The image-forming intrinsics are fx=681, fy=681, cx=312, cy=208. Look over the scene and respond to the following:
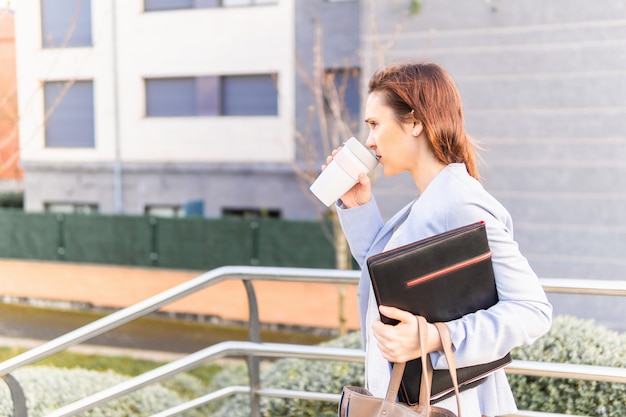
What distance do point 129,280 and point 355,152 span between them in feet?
38.0

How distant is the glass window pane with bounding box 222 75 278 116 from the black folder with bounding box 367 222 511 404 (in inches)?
463

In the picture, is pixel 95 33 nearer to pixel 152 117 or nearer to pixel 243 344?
pixel 152 117

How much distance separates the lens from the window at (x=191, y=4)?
501 inches

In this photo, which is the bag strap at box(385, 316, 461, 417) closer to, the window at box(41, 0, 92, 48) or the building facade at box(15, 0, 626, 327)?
the window at box(41, 0, 92, 48)

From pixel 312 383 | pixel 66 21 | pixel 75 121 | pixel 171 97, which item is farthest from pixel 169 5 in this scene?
pixel 312 383

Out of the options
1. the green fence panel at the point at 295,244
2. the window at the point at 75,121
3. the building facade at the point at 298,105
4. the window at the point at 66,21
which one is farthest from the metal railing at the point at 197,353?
the window at the point at 75,121

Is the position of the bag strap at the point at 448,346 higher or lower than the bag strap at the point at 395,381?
higher

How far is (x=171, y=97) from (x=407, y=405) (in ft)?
42.1

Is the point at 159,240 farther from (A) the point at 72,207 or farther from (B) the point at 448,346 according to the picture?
(B) the point at 448,346

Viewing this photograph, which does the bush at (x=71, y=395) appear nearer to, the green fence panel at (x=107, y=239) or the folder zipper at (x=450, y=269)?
the folder zipper at (x=450, y=269)

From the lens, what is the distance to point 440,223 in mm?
1347

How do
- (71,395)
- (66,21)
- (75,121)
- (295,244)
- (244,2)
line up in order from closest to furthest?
(71,395) → (66,21) → (295,244) → (244,2) → (75,121)

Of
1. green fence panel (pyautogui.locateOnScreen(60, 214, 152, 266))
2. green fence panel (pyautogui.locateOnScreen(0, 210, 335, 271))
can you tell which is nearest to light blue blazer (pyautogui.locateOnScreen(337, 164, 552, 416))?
green fence panel (pyautogui.locateOnScreen(0, 210, 335, 271))

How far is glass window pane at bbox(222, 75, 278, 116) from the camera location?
12875 millimetres
